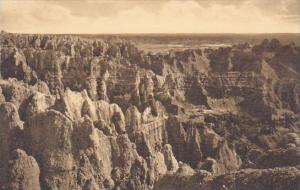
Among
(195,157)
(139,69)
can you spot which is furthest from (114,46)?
(195,157)

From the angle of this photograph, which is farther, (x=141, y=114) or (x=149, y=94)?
(x=149, y=94)

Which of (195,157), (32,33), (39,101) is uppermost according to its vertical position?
(32,33)

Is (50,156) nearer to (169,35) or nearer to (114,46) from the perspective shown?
(169,35)

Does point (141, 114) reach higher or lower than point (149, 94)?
lower

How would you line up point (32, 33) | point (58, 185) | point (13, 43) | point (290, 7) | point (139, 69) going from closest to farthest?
point (58, 185) → point (290, 7) → point (32, 33) → point (13, 43) → point (139, 69)
